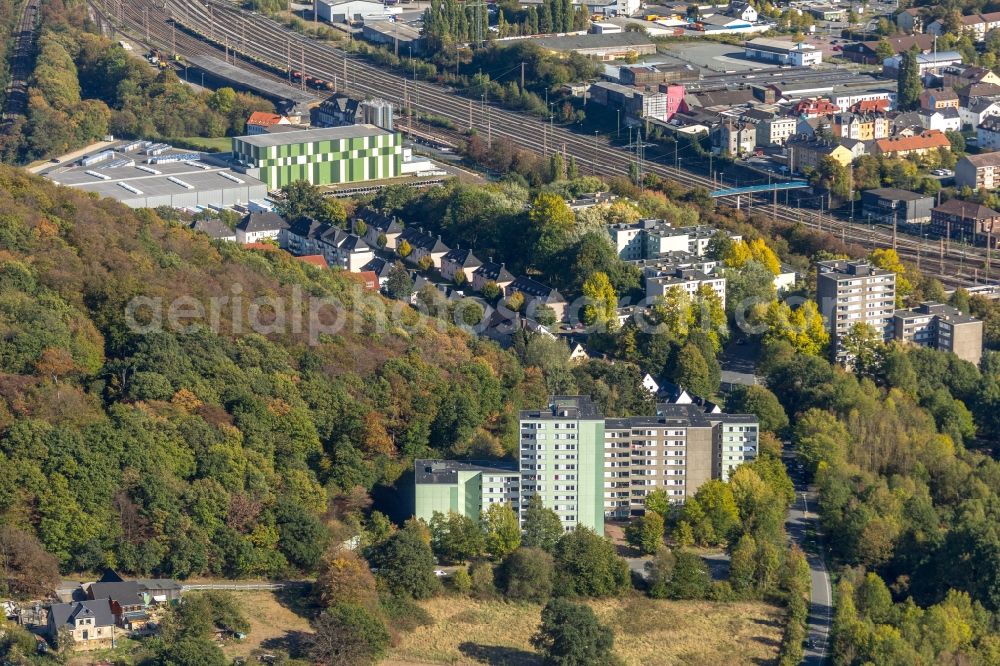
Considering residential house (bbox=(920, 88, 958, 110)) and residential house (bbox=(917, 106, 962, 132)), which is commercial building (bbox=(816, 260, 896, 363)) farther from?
residential house (bbox=(920, 88, 958, 110))

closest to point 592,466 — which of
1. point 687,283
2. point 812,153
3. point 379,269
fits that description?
point 687,283

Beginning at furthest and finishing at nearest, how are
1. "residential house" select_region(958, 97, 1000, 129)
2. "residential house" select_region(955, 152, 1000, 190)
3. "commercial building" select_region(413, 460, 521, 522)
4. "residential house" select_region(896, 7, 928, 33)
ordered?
"residential house" select_region(896, 7, 928, 33) < "residential house" select_region(958, 97, 1000, 129) < "residential house" select_region(955, 152, 1000, 190) < "commercial building" select_region(413, 460, 521, 522)

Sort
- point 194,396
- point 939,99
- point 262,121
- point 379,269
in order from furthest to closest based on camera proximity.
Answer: point 939,99 < point 262,121 < point 379,269 < point 194,396

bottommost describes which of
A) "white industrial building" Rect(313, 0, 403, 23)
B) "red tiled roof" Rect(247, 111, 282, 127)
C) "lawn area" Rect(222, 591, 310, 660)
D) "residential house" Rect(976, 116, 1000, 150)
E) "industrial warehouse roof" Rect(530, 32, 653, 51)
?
"lawn area" Rect(222, 591, 310, 660)

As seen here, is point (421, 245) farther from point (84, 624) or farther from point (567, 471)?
point (84, 624)

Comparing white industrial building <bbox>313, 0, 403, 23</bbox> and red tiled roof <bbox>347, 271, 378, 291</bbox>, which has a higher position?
white industrial building <bbox>313, 0, 403, 23</bbox>

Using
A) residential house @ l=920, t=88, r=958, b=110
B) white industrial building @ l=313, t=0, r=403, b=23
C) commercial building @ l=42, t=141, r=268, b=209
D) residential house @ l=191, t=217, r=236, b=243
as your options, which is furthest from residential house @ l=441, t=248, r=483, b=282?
white industrial building @ l=313, t=0, r=403, b=23

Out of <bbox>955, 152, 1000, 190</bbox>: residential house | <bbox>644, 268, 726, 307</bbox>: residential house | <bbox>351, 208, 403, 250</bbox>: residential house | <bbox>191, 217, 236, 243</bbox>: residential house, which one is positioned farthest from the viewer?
<bbox>955, 152, 1000, 190</bbox>: residential house
